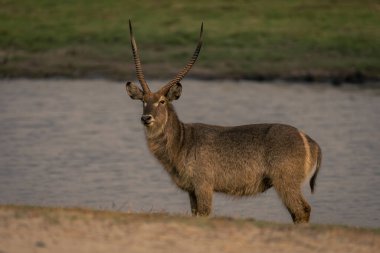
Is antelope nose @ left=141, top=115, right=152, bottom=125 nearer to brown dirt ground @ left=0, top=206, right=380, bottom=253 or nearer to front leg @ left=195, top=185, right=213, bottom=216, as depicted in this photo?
front leg @ left=195, top=185, right=213, bottom=216

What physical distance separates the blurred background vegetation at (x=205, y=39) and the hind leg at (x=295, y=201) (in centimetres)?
1130

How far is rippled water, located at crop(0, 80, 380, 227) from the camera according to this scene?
13000mm

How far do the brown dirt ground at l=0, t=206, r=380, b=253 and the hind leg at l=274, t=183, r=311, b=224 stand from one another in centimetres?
165

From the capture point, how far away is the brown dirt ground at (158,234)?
799 centimetres

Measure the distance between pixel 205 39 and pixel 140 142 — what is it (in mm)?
6694

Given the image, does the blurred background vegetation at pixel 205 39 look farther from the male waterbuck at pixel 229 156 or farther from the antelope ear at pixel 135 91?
the male waterbuck at pixel 229 156

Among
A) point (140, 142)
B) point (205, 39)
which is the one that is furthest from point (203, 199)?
point (205, 39)

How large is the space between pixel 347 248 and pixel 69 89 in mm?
13965

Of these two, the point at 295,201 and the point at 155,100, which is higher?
the point at 155,100

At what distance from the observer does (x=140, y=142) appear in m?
17.0

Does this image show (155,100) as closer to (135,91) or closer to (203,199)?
(135,91)

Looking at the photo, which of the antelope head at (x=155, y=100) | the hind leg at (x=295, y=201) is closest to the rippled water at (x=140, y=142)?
the hind leg at (x=295, y=201)

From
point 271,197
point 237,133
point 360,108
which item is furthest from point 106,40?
point 237,133

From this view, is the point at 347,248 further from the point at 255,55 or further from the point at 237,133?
the point at 255,55
